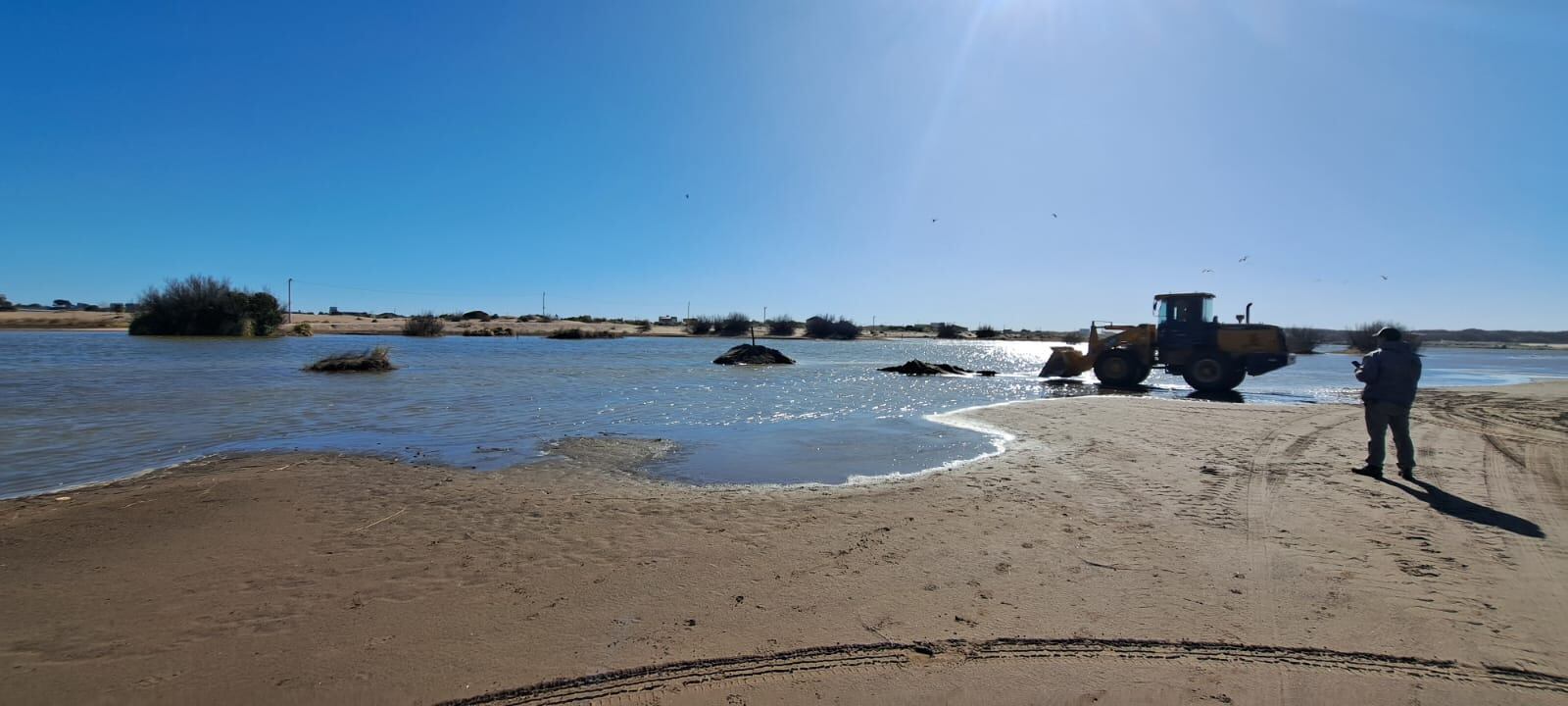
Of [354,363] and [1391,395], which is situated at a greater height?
[1391,395]

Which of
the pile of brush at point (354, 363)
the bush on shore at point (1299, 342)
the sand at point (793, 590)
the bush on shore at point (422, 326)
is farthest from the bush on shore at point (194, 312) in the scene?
the bush on shore at point (1299, 342)

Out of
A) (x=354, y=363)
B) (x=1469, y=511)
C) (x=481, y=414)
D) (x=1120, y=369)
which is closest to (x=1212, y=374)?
(x=1120, y=369)

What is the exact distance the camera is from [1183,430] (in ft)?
36.4

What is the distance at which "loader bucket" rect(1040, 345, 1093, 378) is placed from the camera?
2461 cm

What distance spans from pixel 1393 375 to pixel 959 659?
293 inches

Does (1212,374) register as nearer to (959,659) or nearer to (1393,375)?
(1393,375)

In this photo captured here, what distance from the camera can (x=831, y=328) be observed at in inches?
3238

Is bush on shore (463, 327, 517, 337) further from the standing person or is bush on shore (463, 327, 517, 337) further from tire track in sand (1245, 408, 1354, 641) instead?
the standing person

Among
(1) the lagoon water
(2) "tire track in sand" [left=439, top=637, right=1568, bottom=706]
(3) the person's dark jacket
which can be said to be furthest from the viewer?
(1) the lagoon water

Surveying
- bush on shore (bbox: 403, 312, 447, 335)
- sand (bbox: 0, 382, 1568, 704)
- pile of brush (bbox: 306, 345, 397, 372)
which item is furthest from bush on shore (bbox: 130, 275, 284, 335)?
sand (bbox: 0, 382, 1568, 704)

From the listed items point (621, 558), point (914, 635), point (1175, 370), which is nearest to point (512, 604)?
point (621, 558)

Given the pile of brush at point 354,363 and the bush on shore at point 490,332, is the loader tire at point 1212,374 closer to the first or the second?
the pile of brush at point 354,363

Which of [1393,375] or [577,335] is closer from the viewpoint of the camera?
[1393,375]

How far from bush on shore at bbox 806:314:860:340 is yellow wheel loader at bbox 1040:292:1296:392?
5915 centimetres
